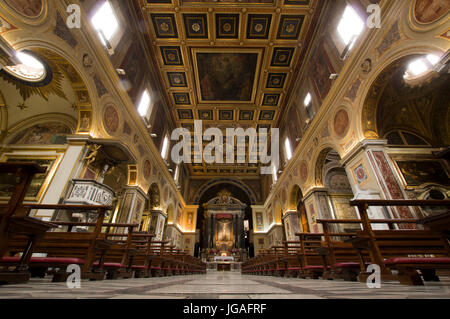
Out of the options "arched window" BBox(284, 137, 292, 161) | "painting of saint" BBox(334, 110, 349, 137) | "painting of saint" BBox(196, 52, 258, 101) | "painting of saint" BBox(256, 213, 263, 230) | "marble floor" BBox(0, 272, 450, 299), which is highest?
"painting of saint" BBox(196, 52, 258, 101)

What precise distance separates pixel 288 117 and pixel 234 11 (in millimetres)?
6319

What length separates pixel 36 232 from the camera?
7.31 feet

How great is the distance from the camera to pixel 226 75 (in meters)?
11.6

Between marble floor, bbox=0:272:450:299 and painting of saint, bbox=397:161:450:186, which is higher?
painting of saint, bbox=397:161:450:186

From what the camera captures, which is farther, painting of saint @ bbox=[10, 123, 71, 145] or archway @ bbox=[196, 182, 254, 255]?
archway @ bbox=[196, 182, 254, 255]

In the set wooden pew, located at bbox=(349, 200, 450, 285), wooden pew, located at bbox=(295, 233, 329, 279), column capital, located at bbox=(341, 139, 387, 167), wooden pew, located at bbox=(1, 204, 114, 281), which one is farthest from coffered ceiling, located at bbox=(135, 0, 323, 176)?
wooden pew, located at bbox=(1, 204, 114, 281)

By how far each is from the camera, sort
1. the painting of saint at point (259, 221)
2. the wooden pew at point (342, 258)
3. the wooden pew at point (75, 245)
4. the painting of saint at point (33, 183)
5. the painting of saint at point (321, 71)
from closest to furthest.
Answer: the wooden pew at point (75, 245)
the wooden pew at point (342, 258)
the painting of saint at point (33, 183)
the painting of saint at point (321, 71)
the painting of saint at point (259, 221)

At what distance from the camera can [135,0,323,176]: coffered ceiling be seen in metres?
8.91

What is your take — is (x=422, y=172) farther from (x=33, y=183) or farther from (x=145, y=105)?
(x=33, y=183)

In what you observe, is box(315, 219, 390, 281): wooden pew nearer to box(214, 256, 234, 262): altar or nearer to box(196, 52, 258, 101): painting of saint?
box(196, 52, 258, 101): painting of saint

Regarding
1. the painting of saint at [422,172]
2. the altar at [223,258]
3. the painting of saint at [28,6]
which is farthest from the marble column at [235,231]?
the painting of saint at [28,6]

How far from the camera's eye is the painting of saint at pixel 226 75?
10820mm

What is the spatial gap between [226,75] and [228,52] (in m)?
1.32

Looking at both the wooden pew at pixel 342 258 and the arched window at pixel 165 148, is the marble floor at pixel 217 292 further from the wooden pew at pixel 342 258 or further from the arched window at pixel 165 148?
the arched window at pixel 165 148
